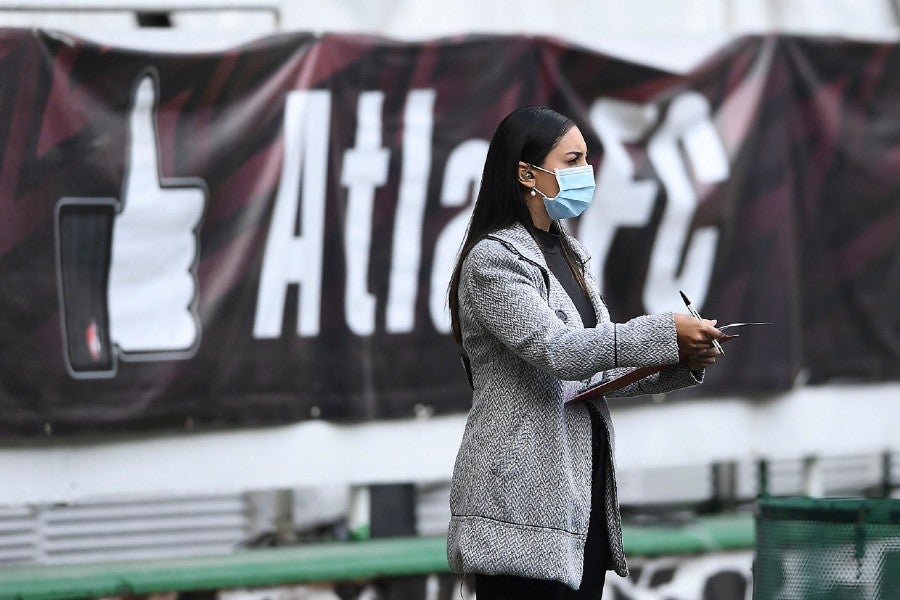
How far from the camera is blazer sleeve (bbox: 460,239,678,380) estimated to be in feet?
11.3

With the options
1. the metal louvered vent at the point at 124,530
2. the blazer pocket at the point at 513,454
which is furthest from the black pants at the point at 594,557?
the metal louvered vent at the point at 124,530

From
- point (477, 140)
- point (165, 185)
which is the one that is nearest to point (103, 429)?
point (165, 185)

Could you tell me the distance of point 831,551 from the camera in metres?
3.99

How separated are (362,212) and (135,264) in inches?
37.0

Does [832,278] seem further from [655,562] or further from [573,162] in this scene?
[573,162]

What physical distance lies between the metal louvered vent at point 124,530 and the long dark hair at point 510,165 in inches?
122

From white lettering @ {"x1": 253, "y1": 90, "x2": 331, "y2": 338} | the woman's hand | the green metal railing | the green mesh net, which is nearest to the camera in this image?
the woman's hand

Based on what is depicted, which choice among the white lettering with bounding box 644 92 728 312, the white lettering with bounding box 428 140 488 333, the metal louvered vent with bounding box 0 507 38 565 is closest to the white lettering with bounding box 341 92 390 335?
the white lettering with bounding box 428 140 488 333

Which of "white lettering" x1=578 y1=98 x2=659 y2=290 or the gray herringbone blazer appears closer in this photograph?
the gray herringbone blazer

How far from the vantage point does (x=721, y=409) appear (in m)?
6.85

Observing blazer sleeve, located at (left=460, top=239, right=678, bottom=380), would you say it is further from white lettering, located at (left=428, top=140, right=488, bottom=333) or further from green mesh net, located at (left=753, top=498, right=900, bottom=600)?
white lettering, located at (left=428, top=140, right=488, bottom=333)

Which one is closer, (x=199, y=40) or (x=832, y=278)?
(x=199, y=40)

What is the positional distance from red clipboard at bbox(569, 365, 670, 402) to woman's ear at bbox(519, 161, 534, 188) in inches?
20.2

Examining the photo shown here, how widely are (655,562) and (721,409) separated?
2.67 feet
